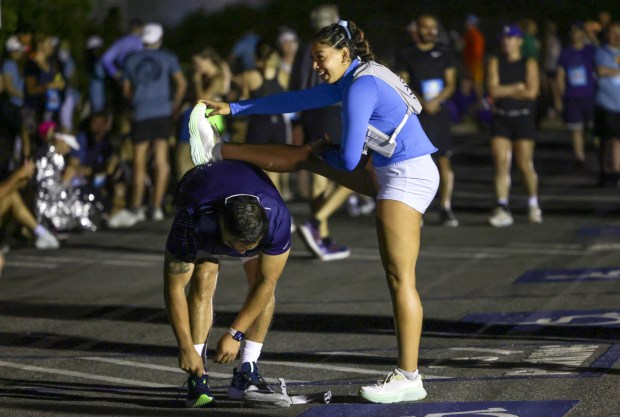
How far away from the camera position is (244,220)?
252 inches

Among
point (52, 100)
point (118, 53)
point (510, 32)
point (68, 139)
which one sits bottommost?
point (68, 139)

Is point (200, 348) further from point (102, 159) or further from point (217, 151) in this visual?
point (102, 159)

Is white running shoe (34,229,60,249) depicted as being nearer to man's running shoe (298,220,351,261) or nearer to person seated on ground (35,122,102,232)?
person seated on ground (35,122,102,232)

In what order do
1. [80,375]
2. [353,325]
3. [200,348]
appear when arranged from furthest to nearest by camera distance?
[353,325]
[80,375]
[200,348]

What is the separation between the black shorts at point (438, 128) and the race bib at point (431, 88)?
7.3 inches

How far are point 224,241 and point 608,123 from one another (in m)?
11.7

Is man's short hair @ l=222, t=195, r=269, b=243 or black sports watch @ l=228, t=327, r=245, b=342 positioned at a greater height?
man's short hair @ l=222, t=195, r=269, b=243

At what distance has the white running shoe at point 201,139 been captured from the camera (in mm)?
7043

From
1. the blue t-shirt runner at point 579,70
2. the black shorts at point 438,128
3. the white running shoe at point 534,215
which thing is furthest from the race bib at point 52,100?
the blue t-shirt runner at point 579,70

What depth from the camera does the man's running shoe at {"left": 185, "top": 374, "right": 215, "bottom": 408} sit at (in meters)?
7.03

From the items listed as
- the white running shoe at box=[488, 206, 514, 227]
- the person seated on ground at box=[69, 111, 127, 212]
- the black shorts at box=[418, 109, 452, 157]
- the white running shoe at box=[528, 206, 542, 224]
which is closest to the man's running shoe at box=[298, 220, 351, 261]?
the black shorts at box=[418, 109, 452, 157]

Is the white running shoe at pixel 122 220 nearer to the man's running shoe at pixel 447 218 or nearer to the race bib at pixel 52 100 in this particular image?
the race bib at pixel 52 100

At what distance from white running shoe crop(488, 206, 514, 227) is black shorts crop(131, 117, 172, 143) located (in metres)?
3.67

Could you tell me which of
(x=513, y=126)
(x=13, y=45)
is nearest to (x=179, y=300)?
(x=513, y=126)
